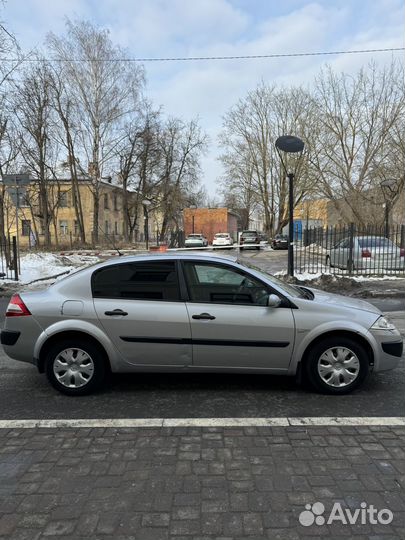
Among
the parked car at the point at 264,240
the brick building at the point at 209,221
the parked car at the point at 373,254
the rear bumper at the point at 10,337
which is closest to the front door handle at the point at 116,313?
the rear bumper at the point at 10,337

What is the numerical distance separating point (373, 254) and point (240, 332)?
41.1ft

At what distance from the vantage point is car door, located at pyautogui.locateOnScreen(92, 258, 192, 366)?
454cm

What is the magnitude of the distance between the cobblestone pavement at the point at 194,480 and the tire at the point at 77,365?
2.66 feet

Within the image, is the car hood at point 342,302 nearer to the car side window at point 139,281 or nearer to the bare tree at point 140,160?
the car side window at point 139,281

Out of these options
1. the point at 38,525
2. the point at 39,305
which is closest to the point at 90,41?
the point at 39,305

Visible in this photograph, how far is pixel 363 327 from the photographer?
4.55 m

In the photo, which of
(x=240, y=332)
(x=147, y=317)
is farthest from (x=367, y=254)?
(x=147, y=317)

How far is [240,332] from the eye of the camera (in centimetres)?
451

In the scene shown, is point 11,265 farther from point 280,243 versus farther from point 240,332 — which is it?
point 280,243

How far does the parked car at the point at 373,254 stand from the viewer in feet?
51.3

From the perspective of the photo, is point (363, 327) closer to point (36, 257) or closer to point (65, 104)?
point (36, 257)

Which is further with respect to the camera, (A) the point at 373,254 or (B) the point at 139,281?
(A) the point at 373,254

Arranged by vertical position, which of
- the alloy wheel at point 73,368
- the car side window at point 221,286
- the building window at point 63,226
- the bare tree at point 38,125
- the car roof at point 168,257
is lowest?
the alloy wheel at point 73,368

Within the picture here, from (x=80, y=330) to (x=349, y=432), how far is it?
2690 mm
